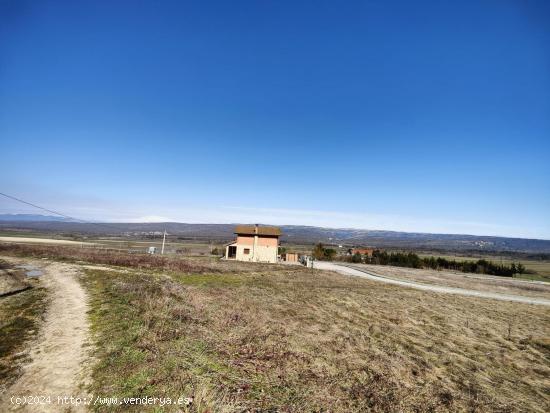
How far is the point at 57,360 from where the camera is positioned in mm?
7719

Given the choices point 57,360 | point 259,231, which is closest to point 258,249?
point 259,231

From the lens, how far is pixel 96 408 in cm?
577

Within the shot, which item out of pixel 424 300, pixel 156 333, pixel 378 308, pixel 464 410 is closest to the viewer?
pixel 464 410

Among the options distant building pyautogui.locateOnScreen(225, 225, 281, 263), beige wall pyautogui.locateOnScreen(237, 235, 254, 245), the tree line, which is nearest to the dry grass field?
the tree line

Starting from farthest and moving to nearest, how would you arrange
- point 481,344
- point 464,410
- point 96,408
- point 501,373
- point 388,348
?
point 481,344, point 388,348, point 501,373, point 464,410, point 96,408

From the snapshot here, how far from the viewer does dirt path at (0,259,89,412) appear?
6195mm

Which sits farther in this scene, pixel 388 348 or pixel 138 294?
pixel 138 294

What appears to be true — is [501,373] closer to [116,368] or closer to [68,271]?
[116,368]

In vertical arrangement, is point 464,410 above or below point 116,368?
below

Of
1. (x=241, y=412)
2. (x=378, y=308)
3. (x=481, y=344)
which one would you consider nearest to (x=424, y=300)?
(x=378, y=308)

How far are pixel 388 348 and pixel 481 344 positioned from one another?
15.7 feet

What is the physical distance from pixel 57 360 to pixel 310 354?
24.0 ft

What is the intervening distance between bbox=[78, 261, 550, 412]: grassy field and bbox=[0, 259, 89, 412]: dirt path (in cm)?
47

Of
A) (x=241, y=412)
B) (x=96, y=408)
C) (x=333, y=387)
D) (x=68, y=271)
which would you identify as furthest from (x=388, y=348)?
(x=68, y=271)
